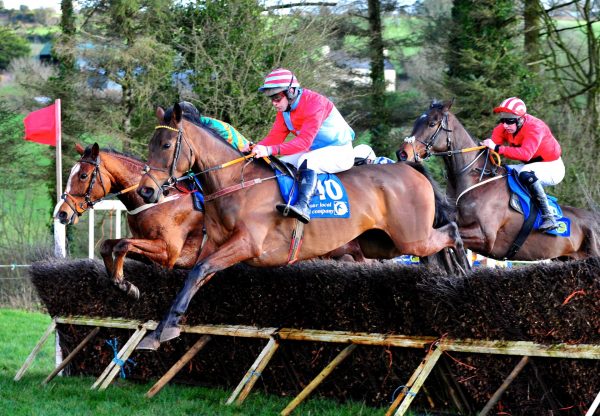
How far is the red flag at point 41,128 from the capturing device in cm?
971

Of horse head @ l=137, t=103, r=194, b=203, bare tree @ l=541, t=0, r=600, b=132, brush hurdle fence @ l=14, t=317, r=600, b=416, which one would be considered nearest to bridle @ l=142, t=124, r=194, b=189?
horse head @ l=137, t=103, r=194, b=203

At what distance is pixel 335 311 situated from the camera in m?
5.94

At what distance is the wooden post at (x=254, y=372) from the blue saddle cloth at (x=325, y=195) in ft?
3.24

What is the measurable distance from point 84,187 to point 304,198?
2441mm

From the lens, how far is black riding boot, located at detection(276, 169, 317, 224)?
19.6 feet

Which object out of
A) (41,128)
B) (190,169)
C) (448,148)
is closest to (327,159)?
(190,169)

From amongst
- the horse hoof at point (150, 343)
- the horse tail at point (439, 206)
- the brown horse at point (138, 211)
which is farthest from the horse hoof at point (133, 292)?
the horse tail at point (439, 206)

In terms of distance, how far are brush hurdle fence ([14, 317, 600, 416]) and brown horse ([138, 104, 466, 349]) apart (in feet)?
1.99

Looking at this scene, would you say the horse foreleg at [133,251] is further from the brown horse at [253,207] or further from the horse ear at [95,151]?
the brown horse at [253,207]

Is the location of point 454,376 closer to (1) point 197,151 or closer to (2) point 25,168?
(1) point 197,151

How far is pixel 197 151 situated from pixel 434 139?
2.89 meters

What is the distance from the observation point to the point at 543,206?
8.22m

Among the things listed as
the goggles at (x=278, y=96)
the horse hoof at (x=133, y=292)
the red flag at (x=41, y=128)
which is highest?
the goggles at (x=278, y=96)

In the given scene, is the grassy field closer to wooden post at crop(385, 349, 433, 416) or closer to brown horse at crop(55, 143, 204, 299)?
wooden post at crop(385, 349, 433, 416)
